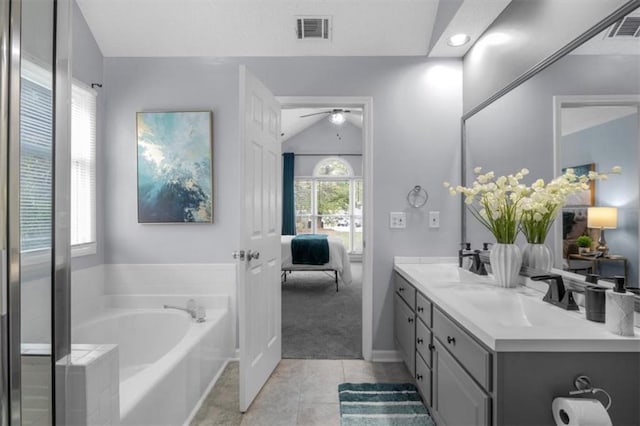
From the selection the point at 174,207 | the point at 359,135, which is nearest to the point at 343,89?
the point at 174,207

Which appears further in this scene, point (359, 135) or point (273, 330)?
point (359, 135)

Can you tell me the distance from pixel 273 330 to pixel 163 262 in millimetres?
1106

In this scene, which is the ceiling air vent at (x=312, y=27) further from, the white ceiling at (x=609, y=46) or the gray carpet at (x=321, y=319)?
the gray carpet at (x=321, y=319)

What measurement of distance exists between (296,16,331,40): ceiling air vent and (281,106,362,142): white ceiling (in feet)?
11.2

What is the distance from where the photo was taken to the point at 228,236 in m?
2.71

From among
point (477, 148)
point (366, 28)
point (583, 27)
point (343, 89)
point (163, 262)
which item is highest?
point (366, 28)

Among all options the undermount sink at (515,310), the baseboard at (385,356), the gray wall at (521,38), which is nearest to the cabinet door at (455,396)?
the undermount sink at (515,310)

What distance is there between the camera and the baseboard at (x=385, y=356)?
2.62m

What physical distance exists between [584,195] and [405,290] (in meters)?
1.21

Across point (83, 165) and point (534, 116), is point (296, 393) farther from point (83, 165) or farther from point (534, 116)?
point (83, 165)

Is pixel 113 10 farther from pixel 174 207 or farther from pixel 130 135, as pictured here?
pixel 174 207

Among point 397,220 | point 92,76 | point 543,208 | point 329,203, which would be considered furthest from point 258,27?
point 329,203

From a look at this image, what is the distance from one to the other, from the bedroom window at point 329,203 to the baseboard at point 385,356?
202 inches

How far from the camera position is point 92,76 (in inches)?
101
